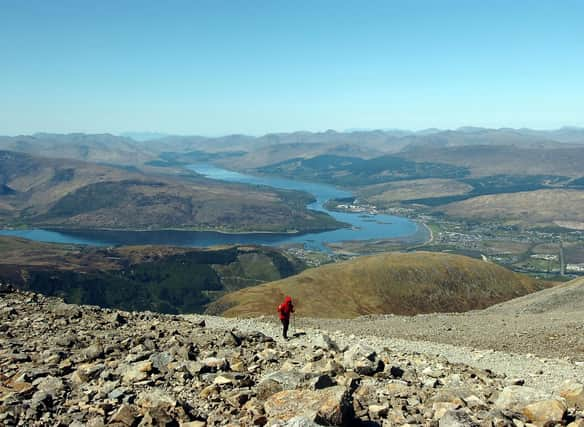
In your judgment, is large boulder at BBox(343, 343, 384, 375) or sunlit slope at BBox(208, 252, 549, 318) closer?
large boulder at BBox(343, 343, 384, 375)

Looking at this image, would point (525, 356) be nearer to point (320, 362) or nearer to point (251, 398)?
point (320, 362)

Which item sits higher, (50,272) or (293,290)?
(293,290)

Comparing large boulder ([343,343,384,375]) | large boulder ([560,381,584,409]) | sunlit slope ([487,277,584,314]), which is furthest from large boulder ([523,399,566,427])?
sunlit slope ([487,277,584,314])

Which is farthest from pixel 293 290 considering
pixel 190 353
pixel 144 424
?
pixel 144 424

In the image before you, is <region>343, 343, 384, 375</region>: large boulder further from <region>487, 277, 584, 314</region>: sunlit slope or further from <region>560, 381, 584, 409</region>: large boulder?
<region>487, 277, 584, 314</region>: sunlit slope

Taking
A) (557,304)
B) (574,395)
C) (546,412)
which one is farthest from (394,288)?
(546,412)

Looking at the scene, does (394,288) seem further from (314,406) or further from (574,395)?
(314,406)
